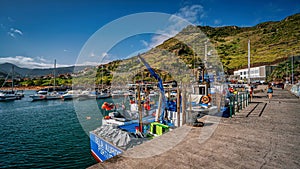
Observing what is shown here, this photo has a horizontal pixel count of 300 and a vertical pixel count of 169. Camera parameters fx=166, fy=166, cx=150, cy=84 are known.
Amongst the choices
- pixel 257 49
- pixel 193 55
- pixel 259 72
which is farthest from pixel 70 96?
pixel 257 49

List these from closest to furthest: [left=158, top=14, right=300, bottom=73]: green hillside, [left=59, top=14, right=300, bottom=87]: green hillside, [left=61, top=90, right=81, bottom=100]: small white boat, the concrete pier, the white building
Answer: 1. the concrete pier
2. [left=59, top=14, right=300, bottom=87]: green hillside
3. [left=61, top=90, right=81, bottom=100]: small white boat
4. the white building
5. [left=158, top=14, right=300, bottom=73]: green hillside

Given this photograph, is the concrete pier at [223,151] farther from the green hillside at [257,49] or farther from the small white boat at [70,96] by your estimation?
the green hillside at [257,49]

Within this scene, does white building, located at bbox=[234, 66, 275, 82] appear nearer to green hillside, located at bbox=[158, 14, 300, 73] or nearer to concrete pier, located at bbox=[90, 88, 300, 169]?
green hillside, located at bbox=[158, 14, 300, 73]

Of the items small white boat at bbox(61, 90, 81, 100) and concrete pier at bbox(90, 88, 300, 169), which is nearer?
concrete pier at bbox(90, 88, 300, 169)

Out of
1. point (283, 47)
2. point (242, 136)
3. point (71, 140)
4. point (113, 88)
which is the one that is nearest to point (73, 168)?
point (71, 140)

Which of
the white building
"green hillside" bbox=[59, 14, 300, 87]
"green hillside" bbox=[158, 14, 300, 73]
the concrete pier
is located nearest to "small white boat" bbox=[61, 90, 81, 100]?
"green hillside" bbox=[59, 14, 300, 87]

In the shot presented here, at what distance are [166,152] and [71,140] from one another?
11571 mm

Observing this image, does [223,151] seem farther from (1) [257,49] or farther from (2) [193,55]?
(1) [257,49]

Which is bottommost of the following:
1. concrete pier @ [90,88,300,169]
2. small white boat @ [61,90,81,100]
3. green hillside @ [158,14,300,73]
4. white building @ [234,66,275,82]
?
small white boat @ [61,90,81,100]

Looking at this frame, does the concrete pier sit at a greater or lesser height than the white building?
lesser

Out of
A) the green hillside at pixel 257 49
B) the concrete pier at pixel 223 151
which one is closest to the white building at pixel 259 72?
the green hillside at pixel 257 49

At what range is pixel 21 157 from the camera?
405 inches

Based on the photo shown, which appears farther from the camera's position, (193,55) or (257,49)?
(257,49)

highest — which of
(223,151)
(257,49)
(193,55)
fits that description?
(257,49)
